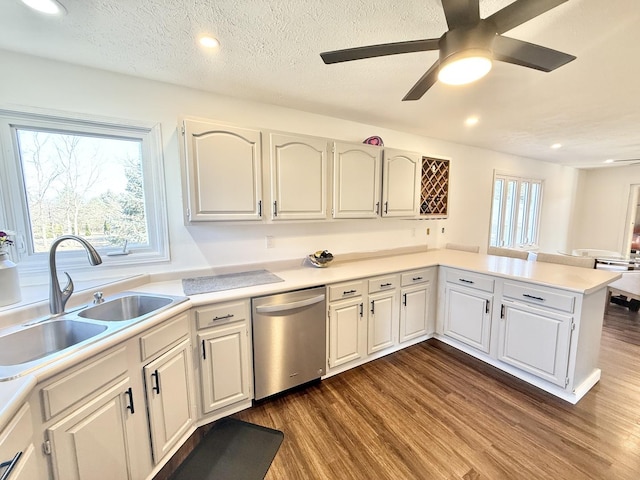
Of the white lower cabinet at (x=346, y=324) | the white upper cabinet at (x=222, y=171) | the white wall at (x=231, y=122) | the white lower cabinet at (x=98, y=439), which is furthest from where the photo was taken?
the white lower cabinet at (x=346, y=324)

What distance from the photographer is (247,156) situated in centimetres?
197

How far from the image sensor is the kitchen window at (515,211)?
4531 millimetres

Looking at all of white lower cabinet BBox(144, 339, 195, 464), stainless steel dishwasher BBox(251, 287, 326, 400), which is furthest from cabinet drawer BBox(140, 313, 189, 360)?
stainless steel dishwasher BBox(251, 287, 326, 400)

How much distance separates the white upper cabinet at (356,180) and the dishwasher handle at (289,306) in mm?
795

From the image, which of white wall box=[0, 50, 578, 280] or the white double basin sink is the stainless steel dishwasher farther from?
white wall box=[0, 50, 578, 280]

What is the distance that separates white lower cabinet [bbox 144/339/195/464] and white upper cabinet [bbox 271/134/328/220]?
1.17 metres

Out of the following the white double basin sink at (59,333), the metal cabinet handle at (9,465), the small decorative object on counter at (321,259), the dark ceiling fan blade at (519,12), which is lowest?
the metal cabinet handle at (9,465)

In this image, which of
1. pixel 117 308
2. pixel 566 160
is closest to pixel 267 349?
pixel 117 308

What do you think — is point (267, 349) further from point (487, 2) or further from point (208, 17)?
point (487, 2)

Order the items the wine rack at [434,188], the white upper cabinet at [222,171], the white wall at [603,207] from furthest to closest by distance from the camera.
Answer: the white wall at [603,207]
the wine rack at [434,188]
the white upper cabinet at [222,171]

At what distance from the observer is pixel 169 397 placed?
1.50 meters

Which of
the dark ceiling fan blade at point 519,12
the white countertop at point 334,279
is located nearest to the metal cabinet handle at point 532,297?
the white countertop at point 334,279

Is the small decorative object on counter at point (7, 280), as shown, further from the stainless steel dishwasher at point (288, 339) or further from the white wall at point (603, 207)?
the white wall at point (603, 207)

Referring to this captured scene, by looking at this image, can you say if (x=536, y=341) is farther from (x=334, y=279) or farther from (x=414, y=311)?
(x=334, y=279)
